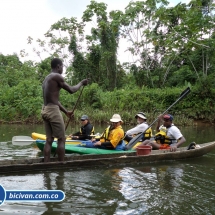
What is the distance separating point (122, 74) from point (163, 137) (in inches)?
778

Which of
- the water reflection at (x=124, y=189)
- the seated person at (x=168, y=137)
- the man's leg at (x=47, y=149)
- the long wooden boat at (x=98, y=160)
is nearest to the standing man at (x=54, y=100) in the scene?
the man's leg at (x=47, y=149)

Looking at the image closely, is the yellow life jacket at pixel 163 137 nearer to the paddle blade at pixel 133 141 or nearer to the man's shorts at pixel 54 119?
the paddle blade at pixel 133 141

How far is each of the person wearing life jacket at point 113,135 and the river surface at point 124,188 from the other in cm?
66

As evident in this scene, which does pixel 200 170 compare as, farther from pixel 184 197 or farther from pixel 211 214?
pixel 211 214

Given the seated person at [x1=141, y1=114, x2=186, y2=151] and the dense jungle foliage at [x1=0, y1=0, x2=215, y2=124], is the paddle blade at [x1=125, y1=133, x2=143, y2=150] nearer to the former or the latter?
the seated person at [x1=141, y1=114, x2=186, y2=151]

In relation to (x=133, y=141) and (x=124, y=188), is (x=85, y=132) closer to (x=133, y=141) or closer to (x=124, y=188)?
(x=133, y=141)

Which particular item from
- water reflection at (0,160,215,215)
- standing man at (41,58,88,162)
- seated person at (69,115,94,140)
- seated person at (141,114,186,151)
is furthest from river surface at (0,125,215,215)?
seated person at (69,115,94,140)

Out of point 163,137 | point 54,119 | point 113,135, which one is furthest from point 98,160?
point 163,137

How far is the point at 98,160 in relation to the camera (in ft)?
19.6

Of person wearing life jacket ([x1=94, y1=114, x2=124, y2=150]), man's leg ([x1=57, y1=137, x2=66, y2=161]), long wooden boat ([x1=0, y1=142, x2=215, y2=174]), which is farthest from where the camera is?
person wearing life jacket ([x1=94, y1=114, x2=124, y2=150])

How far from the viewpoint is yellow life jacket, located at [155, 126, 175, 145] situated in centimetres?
725

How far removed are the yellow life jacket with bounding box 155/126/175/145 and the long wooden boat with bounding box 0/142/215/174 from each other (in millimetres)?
274

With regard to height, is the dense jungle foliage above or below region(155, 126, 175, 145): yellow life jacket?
above

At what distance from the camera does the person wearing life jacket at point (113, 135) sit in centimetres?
666
